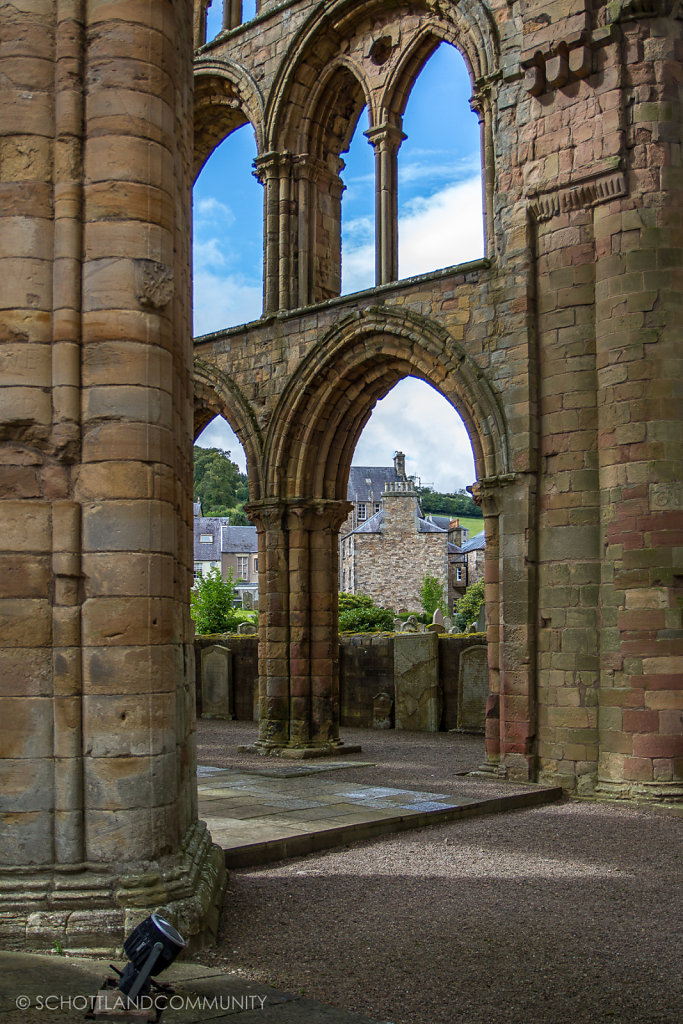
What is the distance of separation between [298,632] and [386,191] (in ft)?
18.1

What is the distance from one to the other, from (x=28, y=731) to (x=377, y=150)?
1003 cm

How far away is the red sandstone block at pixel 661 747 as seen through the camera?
9.33 meters

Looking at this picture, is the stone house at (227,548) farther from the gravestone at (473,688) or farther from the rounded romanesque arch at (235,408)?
the rounded romanesque arch at (235,408)

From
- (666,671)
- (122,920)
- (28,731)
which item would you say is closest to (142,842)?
(122,920)

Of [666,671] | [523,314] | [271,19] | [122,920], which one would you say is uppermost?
[271,19]

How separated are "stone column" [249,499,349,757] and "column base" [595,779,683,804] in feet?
13.1

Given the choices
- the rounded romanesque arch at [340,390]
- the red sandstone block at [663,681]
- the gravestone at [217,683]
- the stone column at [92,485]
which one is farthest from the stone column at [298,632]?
the stone column at [92,485]

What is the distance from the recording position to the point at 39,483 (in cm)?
487

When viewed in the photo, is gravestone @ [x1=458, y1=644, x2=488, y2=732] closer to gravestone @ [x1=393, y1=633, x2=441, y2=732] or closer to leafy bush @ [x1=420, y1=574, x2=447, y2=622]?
gravestone @ [x1=393, y1=633, x2=441, y2=732]

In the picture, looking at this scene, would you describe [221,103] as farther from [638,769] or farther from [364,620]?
[364,620]

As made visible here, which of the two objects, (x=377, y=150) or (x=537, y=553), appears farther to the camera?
(x=377, y=150)

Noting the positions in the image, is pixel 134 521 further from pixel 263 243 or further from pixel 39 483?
pixel 263 243

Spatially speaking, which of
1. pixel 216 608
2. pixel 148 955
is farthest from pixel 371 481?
pixel 148 955

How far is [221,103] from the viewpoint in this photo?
49.3 feet
